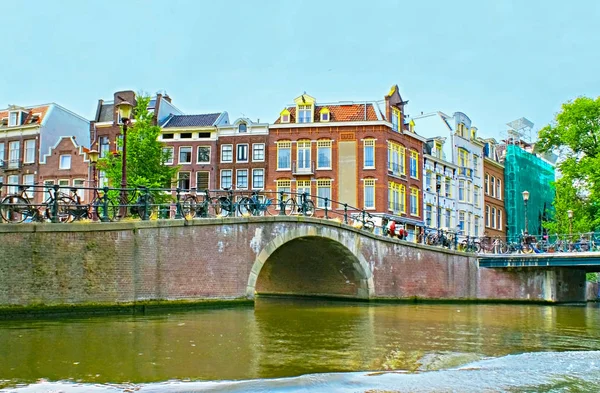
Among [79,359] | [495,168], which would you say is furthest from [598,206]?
[79,359]

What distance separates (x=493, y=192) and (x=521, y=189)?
317cm

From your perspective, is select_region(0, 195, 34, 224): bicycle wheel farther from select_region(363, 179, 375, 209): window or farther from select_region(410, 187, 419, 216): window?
select_region(410, 187, 419, 216): window

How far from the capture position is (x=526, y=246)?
1228 inches

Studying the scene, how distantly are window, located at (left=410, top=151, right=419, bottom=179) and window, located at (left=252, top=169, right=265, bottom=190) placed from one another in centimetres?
1038

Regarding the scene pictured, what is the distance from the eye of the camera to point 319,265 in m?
26.2

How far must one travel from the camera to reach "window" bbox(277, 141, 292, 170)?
42.2 m

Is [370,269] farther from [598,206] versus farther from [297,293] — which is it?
[598,206]

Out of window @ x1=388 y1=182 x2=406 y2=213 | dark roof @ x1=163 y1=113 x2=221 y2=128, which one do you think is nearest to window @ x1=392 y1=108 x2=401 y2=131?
window @ x1=388 y1=182 x2=406 y2=213

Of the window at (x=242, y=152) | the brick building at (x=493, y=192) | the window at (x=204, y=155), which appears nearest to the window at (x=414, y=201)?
the brick building at (x=493, y=192)

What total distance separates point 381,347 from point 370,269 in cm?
1435

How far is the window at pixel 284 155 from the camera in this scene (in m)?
42.2

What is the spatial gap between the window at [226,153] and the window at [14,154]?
585 inches

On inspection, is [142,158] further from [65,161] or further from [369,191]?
[65,161]

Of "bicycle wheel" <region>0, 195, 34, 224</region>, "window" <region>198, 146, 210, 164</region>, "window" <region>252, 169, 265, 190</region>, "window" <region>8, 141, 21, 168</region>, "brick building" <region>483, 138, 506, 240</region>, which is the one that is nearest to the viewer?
"bicycle wheel" <region>0, 195, 34, 224</region>
